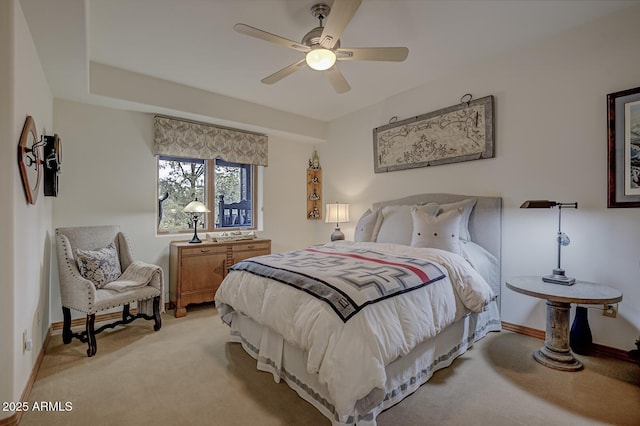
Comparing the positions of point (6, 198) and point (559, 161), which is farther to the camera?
point (559, 161)

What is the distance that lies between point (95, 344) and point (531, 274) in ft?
13.0

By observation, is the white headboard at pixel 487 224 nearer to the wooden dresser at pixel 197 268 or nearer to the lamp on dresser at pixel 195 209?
the wooden dresser at pixel 197 268

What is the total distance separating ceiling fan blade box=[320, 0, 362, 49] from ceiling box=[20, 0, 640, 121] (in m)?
0.40

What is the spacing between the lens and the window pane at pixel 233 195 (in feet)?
14.5

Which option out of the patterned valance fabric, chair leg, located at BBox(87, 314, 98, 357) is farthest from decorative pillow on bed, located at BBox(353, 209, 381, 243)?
chair leg, located at BBox(87, 314, 98, 357)

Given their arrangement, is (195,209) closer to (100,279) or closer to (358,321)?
(100,279)

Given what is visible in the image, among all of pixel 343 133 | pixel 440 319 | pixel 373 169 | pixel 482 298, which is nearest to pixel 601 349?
pixel 482 298

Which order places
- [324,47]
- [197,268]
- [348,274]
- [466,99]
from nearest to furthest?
[348,274] < [324,47] < [466,99] < [197,268]

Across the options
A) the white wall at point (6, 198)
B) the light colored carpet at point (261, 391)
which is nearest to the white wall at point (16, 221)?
the white wall at point (6, 198)

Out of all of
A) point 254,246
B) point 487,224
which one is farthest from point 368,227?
point 254,246

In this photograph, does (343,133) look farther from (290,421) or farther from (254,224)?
(290,421)

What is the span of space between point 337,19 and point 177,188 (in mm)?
3102

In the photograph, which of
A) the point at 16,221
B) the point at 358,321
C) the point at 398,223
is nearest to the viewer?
the point at 358,321

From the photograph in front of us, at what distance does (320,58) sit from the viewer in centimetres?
218
